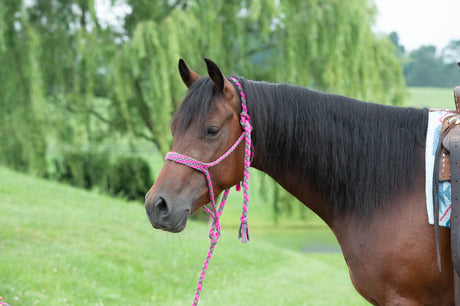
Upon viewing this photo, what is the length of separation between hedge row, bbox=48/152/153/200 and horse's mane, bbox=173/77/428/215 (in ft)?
32.9

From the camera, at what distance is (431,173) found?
230 centimetres

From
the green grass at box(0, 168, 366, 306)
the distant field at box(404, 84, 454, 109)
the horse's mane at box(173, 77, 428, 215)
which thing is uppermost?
the distant field at box(404, 84, 454, 109)

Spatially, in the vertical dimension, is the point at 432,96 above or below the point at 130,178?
above

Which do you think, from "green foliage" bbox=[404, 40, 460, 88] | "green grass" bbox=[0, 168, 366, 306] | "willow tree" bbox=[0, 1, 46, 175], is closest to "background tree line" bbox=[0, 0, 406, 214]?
"willow tree" bbox=[0, 1, 46, 175]

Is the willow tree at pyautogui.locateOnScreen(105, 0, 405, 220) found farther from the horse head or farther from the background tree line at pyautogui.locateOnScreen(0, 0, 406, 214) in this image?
the horse head

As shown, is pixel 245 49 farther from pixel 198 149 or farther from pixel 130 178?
pixel 198 149

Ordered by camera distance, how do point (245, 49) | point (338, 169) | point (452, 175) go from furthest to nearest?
point (245, 49)
point (338, 169)
point (452, 175)

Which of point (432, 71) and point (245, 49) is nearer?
point (245, 49)

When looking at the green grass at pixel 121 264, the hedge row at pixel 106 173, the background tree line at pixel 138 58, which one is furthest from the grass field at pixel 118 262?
the background tree line at pixel 138 58

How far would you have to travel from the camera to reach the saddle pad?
2.23 m

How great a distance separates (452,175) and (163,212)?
4.32 ft

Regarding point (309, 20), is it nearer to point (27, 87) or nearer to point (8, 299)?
point (27, 87)

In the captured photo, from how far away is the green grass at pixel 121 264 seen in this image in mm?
5453

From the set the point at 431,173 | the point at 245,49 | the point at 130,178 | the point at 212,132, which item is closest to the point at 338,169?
the point at 431,173
